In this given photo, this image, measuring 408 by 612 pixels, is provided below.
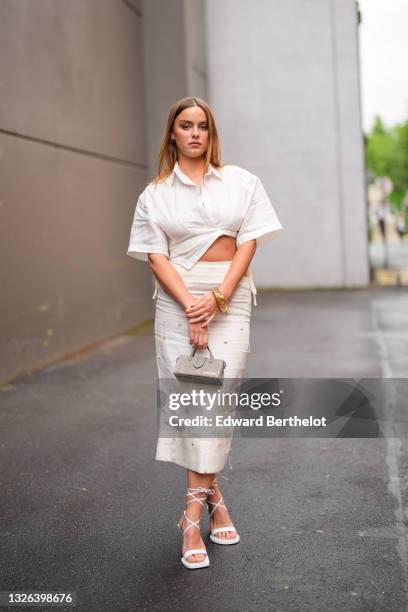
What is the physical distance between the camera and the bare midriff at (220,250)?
3.38 metres

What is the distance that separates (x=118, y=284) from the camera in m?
11.3

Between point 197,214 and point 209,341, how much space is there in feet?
1.84

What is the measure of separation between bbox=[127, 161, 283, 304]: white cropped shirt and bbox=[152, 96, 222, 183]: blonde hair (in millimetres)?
38

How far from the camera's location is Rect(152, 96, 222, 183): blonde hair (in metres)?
3.37

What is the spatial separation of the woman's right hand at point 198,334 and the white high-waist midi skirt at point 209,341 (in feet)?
0.22

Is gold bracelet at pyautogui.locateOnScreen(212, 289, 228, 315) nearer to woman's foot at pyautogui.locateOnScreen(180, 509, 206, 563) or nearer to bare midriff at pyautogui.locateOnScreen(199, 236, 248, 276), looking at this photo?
bare midriff at pyautogui.locateOnScreen(199, 236, 248, 276)

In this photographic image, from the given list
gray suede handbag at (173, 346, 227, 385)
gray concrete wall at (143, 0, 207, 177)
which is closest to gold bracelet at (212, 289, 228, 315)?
gray suede handbag at (173, 346, 227, 385)

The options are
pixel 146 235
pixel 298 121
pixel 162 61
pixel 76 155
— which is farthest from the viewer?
pixel 298 121

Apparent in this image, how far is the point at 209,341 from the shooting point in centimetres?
337

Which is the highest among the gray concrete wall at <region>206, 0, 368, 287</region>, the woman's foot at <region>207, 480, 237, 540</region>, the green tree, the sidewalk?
the green tree

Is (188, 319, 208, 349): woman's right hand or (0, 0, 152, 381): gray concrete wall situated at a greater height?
(0, 0, 152, 381): gray concrete wall

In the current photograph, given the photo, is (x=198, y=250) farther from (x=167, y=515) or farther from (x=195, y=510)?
(x=167, y=515)

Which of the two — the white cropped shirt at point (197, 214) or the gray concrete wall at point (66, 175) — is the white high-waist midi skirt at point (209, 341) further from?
the gray concrete wall at point (66, 175)

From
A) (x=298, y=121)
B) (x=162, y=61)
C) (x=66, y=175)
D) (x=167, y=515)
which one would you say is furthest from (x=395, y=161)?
(x=167, y=515)
